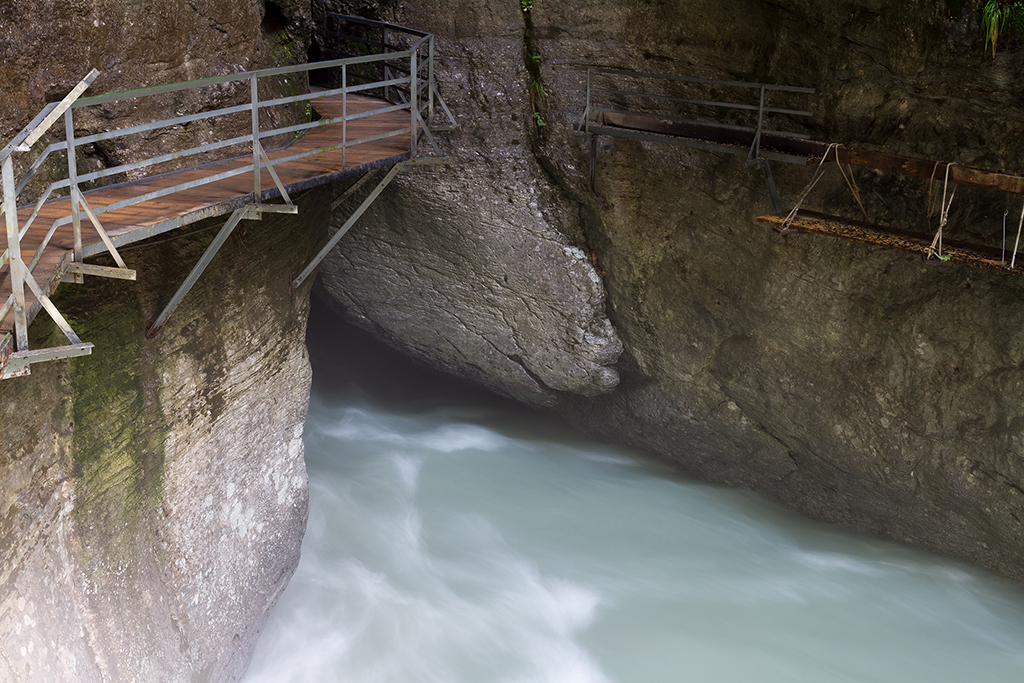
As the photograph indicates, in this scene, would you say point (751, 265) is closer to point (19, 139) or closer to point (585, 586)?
point (585, 586)

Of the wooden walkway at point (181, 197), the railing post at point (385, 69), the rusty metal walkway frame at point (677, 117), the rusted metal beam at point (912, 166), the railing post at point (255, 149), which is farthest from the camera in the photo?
the railing post at point (385, 69)

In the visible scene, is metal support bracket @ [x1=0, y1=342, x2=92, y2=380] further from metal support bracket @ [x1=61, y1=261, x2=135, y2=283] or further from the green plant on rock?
the green plant on rock

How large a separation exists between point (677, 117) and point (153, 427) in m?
4.95

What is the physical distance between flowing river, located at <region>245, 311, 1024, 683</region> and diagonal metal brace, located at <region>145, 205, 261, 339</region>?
10.6ft

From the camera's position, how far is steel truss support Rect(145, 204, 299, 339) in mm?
5316

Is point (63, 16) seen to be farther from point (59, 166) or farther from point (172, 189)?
point (172, 189)

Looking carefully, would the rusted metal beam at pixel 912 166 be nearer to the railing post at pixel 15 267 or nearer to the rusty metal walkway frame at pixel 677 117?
the rusty metal walkway frame at pixel 677 117

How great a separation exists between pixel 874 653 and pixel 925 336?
9.13 ft

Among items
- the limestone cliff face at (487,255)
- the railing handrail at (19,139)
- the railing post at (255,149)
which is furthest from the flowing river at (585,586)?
the railing handrail at (19,139)

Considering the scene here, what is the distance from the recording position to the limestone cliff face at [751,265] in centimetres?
764

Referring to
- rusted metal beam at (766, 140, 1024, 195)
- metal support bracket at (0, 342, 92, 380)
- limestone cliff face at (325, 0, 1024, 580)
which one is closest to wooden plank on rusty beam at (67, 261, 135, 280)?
metal support bracket at (0, 342, 92, 380)

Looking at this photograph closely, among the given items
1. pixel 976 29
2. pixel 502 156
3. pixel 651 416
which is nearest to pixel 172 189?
pixel 502 156

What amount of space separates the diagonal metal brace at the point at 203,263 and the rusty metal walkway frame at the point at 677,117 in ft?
12.7

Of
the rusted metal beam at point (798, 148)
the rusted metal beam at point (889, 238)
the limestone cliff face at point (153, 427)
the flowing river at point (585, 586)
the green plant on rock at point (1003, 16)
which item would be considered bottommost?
the flowing river at point (585, 586)
